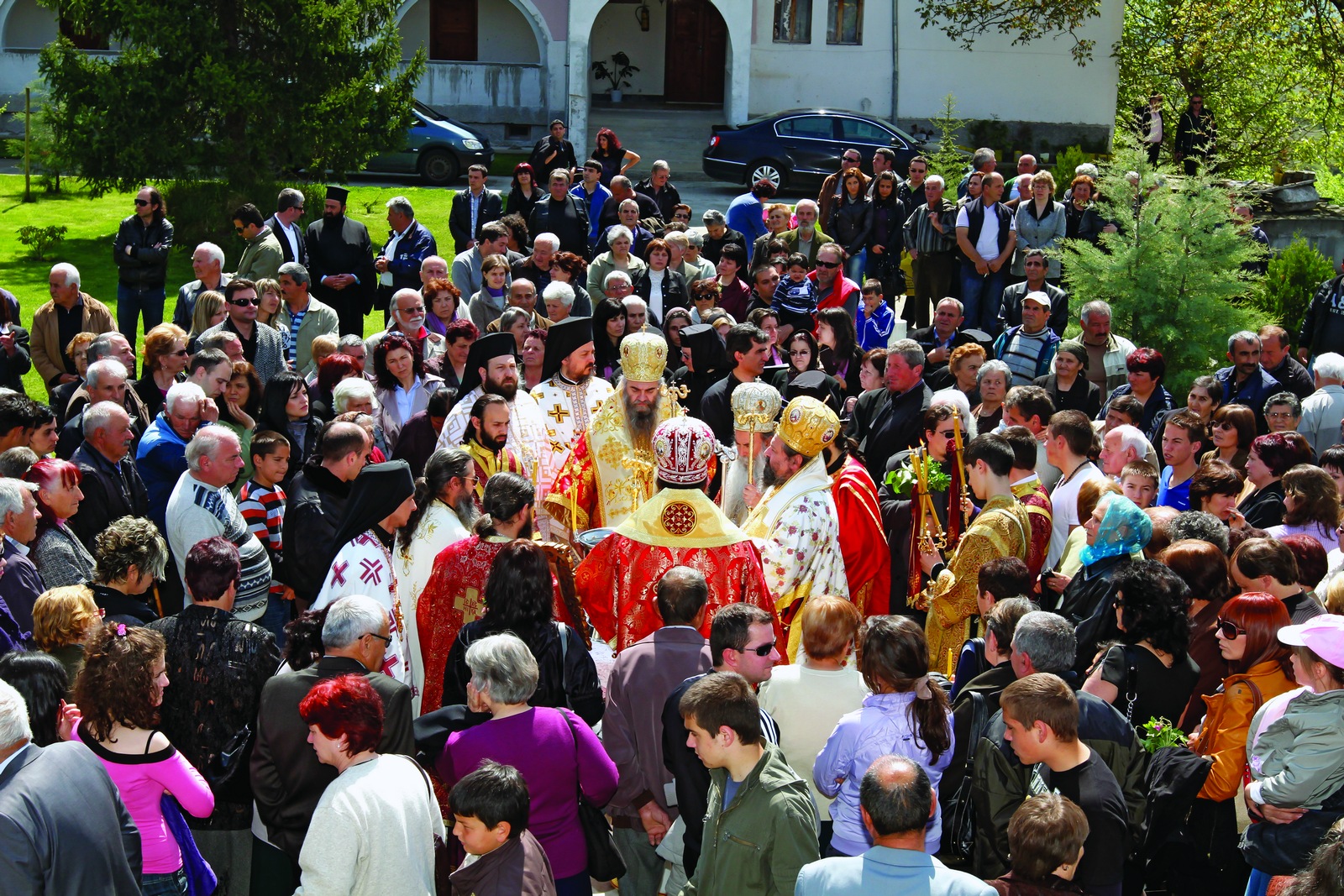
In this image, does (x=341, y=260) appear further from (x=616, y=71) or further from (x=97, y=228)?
(x=616, y=71)

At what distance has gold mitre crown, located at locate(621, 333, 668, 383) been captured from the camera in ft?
23.7

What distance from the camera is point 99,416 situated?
6961mm

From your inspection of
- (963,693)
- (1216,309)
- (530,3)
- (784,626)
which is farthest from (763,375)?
(530,3)

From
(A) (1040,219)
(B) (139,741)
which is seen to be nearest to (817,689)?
(B) (139,741)

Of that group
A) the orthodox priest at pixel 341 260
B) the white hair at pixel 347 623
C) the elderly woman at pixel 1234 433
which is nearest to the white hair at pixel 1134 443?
the elderly woman at pixel 1234 433

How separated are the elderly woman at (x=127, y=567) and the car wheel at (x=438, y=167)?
18.5m

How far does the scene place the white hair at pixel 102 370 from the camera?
25.3ft

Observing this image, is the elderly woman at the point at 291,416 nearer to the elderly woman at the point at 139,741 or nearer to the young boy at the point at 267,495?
the young boy at the point at 267,495

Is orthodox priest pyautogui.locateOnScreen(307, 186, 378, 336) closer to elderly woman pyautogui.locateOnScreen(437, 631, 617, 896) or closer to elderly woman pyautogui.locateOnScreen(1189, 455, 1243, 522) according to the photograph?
elderly woman pyautogui.locateOnScreen(1189, 455, 1243, 522)

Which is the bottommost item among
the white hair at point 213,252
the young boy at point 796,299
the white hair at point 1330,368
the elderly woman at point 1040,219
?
the white hair at point 1330,368

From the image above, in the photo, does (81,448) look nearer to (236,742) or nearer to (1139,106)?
(236,742)

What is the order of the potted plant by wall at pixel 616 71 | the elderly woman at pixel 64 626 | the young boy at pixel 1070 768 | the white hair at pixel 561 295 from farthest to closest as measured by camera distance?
the potted plant by wall at pixel 616 71 → the white hair at pixel 561 295 → the elderly woman at pixel 64 626 → the young boy at pixel 1070 768

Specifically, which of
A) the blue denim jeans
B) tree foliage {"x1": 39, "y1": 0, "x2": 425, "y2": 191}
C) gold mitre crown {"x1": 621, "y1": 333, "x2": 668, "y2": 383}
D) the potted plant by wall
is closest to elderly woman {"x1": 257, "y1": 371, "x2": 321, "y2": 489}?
gold mitre crown {"x1": 621, "y1": 333, "x2": 668, "y2": 383}

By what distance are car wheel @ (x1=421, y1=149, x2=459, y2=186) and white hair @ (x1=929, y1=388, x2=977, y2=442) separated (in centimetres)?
1708
